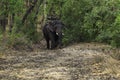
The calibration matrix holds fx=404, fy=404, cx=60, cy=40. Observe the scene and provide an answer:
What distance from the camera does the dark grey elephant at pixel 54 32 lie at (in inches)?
791

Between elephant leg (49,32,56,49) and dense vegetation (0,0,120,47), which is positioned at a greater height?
dense vegetation (0,0,120,47)

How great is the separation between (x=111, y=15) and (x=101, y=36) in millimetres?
1261

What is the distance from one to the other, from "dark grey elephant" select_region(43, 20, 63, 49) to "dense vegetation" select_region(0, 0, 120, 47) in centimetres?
57

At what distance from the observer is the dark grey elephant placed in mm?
20094

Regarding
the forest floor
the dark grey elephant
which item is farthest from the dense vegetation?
the forest floor

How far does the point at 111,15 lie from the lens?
1988 centimetres

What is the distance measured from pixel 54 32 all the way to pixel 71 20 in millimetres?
1317

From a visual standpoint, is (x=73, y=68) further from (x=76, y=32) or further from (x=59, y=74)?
(x=76, y=32)

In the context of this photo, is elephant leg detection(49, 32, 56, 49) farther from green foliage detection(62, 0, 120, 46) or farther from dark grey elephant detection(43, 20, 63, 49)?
green foliage detection(62, 0, 120, 46)

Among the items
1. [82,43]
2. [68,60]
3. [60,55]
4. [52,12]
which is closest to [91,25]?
[82,43]

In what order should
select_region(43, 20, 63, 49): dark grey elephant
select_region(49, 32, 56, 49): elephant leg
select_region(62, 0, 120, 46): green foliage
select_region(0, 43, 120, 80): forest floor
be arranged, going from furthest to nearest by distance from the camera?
select_region(49, 32, 56, 49): elephant leg
select_region(43, 20, 63, 49): dark grey elephant
select_region(62, 0, 120, 46): green foliage
select_region(0, 43, 120, 80): forest floor

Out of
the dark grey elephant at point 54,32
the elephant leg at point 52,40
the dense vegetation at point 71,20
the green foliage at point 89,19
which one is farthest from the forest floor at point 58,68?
the elephant leg at point 52,40

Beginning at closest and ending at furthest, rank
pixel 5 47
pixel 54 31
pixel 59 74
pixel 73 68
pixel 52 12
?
pixel 59 74, pixel 73 68, pixel 5 47, pixel 54 31, pixel 52 12

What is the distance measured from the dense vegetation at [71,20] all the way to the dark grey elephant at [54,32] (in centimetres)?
57
